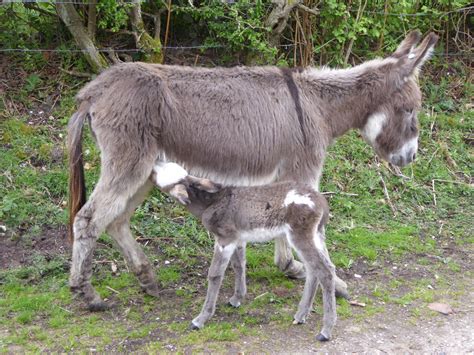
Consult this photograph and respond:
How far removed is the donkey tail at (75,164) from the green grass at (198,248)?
618 millimetres

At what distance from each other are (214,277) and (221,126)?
104 centimetres

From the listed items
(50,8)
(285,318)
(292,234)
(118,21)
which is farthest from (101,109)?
(50,8)

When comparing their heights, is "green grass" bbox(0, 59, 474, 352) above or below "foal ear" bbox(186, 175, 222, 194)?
below

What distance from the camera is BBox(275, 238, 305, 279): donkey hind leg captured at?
15.9ft

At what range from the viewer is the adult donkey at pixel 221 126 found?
4125 mm

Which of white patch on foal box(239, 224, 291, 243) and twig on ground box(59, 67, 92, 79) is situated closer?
white patch on foal box(239, 224, 291, 243)

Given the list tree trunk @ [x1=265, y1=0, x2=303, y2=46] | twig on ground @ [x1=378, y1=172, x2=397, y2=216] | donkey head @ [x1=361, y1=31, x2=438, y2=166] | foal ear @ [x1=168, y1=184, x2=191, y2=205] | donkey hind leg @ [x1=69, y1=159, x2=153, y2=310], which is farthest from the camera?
tree trunk @ [x1=265, y1=0, x2=303, y2=46]

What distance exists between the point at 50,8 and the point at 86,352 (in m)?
4.43

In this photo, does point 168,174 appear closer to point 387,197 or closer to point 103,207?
point 103,207

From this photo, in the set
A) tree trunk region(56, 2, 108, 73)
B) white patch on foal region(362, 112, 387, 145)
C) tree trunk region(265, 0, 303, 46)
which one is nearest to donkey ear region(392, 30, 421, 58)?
white patch on foal region(362, 112, 387, 145)

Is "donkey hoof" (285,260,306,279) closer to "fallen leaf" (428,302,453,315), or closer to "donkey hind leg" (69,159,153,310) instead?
"fallen leaf" (428,302,453,315)

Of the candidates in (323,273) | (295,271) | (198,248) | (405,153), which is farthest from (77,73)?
(323,273)

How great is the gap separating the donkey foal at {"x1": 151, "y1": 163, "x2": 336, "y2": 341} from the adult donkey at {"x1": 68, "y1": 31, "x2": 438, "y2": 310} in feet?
0.83

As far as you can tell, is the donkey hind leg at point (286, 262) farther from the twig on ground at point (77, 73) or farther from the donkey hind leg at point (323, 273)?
the twig on ground at point (77, 73)
